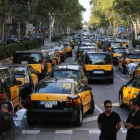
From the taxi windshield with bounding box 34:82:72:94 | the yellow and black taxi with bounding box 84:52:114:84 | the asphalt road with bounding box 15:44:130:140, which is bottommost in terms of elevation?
the asphalt road with bounding box 15:44:130:140

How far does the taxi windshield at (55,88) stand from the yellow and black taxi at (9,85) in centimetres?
103

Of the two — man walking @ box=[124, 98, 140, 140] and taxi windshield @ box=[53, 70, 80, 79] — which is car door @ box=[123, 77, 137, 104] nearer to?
taxi windshield @ box=[53, 70, 80, 79]

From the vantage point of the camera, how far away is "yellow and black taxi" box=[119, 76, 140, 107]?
12.8 metres

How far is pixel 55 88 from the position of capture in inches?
447

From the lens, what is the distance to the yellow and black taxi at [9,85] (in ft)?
38.8

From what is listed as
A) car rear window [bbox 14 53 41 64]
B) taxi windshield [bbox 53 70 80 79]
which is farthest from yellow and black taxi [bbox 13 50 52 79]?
taxi windshield [bbox 53 70 80 79]

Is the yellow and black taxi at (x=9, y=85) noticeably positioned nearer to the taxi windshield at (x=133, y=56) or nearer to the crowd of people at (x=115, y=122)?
the crowd of people at (x=115, y=122)

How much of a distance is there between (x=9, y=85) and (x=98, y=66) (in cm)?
1035

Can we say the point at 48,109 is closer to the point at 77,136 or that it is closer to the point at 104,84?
the point at 77,136

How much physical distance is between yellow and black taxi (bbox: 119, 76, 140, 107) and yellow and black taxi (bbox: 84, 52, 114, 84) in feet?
26.7

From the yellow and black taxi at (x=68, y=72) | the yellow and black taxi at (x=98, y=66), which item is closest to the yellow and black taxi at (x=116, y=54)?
the yellow and black taxi at (x=98, y=66)

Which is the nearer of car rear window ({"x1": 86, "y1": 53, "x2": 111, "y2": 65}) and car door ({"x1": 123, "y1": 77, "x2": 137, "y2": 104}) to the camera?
car door ({"x1": 123, "y1": 77, "x2": 137, "y2": 104})

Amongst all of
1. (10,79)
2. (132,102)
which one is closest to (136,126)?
(132,102)

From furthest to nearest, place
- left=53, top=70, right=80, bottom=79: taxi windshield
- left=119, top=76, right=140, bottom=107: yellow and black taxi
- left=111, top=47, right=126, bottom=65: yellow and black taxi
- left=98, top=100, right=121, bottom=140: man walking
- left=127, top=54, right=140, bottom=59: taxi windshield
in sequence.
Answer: left=111, top=47, right=126, bottom=65: yellow and black taxi → left=127, top=54, right=140, bottom=59: taxi windshield → left=53, top=70, right=80, bottom=79: taxi windshield → left=119, top=76, right=140, bottom=107: yellow and black taxi → left=98, top=100, right=121, bottom=140: man walking
